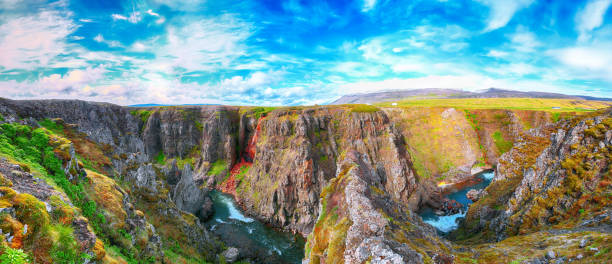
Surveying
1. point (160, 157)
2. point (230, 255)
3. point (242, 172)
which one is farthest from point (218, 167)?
point (230, 255)

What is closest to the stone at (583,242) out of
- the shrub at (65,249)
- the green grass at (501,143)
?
the shrub at (65,249)

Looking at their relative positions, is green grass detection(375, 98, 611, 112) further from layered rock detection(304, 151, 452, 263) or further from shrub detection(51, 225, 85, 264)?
shrub detection(51, 225, 85, 264)

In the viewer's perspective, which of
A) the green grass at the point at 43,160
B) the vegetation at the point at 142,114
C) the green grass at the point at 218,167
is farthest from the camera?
the vegetation at the point at 142,114

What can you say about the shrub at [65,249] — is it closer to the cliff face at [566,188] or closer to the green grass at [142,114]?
the cliff face at [566,188]

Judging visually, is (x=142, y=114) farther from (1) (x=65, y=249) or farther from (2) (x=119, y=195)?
(1) (x=65, y=249)

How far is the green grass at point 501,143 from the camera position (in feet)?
266

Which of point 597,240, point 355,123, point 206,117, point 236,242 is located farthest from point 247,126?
point 597,240

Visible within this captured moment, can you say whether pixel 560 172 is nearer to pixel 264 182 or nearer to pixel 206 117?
pixel 264 182

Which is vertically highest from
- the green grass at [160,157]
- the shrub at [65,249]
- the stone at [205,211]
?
the shrub at [65,249]

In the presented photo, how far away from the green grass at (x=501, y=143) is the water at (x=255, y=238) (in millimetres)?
82739

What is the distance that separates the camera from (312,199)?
48344 millimetres

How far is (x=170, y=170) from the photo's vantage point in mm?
53031

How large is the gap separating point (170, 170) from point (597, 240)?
2479 inches

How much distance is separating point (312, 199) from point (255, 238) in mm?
13757
